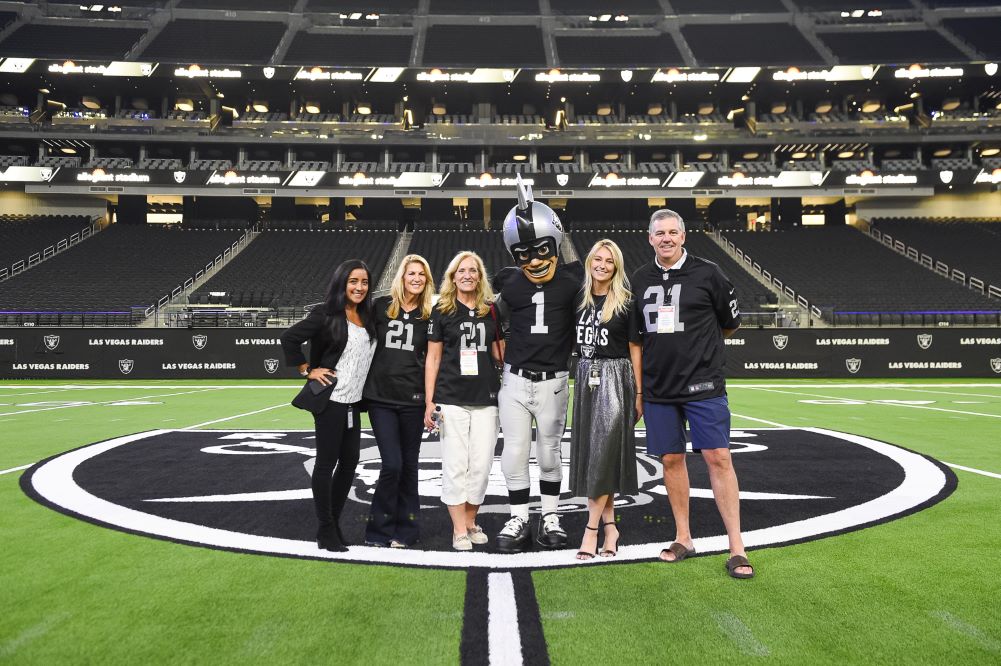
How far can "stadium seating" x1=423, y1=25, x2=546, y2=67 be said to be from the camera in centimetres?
3872

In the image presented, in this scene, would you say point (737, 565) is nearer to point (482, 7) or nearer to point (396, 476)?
point (396, 476)

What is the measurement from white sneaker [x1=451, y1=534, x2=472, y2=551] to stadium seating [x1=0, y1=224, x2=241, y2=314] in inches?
1020

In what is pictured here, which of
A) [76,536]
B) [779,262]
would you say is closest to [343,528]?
[76,536]

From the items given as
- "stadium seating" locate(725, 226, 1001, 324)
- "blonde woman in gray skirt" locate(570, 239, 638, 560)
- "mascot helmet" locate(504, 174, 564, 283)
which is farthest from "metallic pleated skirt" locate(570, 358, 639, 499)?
"stadium seating" locate(725, 226, 1001, 324)

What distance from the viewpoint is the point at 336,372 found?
378 centimetres

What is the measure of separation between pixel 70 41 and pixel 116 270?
2035cm

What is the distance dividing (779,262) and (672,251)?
31288 millimetres

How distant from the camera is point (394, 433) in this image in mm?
3971

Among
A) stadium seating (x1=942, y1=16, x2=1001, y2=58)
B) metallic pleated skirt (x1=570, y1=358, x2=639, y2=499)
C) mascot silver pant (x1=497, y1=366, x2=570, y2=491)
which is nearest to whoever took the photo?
metallic pleated skirt (x1=570, y1=358, x2=639, y2=499)

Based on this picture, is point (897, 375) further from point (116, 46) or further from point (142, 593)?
point (116, 46)

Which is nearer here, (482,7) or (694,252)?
(694,252)

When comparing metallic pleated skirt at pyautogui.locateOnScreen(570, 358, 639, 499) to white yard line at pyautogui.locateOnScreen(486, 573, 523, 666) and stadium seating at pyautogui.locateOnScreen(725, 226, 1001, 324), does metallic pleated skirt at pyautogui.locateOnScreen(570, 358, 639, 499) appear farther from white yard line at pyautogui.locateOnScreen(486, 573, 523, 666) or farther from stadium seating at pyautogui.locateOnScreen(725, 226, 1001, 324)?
stadium seating at pyautogui.locateOnScreen(725, 226, 1001, 324)

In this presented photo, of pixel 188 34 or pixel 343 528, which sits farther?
pixel 188 34

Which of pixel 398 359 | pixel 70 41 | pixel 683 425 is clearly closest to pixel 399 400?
pixel 398 359
